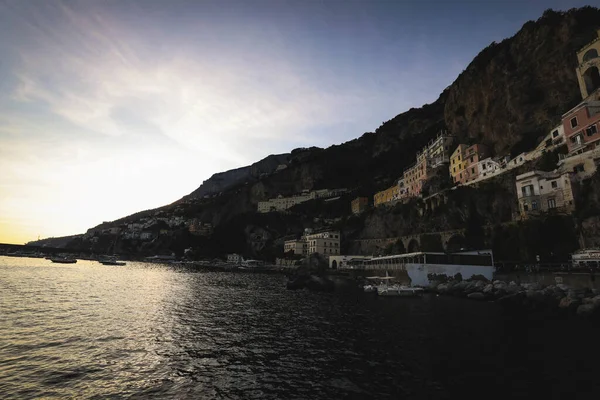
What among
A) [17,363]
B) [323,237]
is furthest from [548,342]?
[323,237]

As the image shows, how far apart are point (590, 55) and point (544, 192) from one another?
3097cm

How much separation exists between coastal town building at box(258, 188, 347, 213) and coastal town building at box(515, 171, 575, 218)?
414ft

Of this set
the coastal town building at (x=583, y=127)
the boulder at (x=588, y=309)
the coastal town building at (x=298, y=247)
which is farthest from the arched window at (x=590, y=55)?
the coastal town building at (x=298, y=247)

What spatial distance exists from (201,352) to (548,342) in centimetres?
2250

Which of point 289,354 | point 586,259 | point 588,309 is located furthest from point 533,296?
point 289,354

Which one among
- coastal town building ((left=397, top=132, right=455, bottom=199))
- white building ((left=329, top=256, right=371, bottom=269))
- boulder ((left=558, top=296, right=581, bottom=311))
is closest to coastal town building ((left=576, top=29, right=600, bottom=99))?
coastal town building ((left=397, top=132, right=455, bottom=199))

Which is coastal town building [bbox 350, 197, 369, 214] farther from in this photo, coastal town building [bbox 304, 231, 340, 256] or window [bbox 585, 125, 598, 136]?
window [bbox 585, 125, 598, 136]

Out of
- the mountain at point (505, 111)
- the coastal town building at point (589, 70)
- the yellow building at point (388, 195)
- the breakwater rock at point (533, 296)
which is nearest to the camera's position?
the breakwater rock at point (533, 296)

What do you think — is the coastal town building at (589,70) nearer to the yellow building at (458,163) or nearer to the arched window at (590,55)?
the arched window at (590,55)

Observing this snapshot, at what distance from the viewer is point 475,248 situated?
58812 mm

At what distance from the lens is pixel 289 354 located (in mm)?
18188

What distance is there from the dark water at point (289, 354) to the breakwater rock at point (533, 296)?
4.58 meters

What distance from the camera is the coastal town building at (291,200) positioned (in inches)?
7251

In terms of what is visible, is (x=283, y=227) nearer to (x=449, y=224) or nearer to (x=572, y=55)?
(x=449, y=224)
